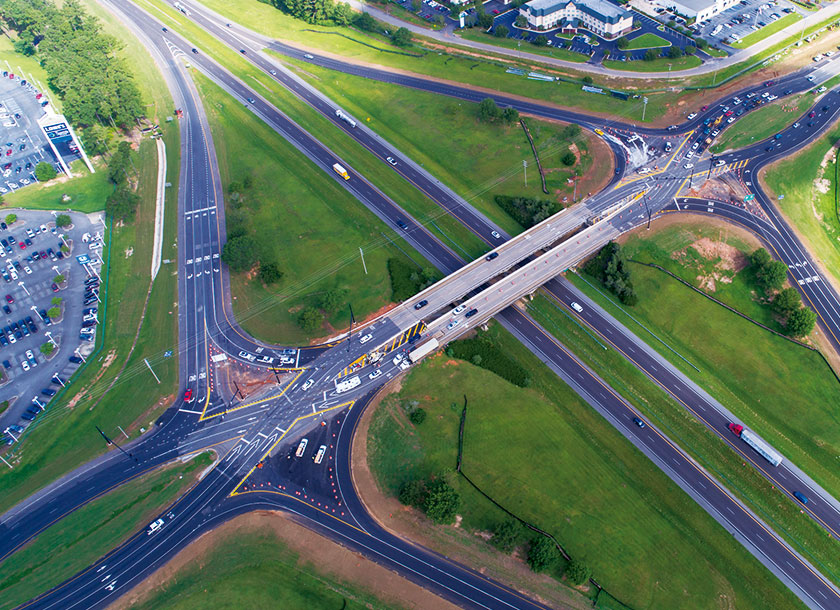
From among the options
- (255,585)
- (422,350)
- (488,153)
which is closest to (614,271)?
(422,350)

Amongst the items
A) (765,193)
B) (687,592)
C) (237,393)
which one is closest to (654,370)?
(687,592)

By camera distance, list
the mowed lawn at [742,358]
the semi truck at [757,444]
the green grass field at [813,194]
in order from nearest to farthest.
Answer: the semi truck at [757,444], the mowed lawn at [742,358], the green grass field at [813,194]

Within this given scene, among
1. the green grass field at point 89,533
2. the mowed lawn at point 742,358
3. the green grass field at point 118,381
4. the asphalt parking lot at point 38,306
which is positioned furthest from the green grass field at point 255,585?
the mowed lawn at point 742,358

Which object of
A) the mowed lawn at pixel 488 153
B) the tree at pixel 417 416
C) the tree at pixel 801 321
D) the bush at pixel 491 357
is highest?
the mowed lawn at pixel 488 153

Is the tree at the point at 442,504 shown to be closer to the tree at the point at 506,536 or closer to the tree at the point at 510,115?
the tree at the point at 506,536

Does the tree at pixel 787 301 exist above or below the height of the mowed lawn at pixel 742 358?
above

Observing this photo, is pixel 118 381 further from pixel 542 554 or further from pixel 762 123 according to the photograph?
pixel 762 123
